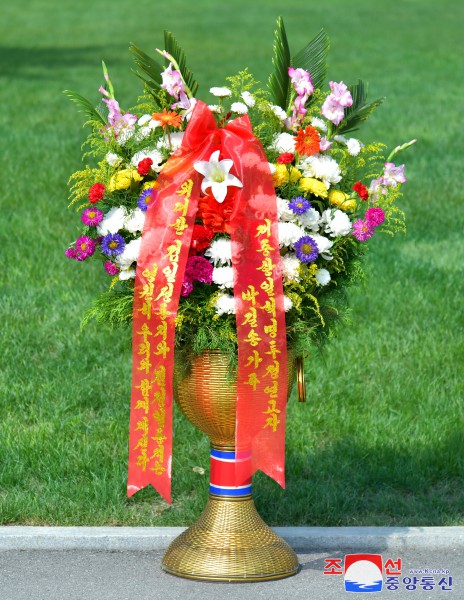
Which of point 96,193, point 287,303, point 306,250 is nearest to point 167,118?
point 96,193

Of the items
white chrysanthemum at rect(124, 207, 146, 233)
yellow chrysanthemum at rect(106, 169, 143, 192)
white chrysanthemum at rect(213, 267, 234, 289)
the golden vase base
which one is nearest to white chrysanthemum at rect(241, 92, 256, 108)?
yellow chrysanthemum at rect(106, 169, 143, 192)

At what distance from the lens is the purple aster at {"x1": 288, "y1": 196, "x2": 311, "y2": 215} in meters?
4.41

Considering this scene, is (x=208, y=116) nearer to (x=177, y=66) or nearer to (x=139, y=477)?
(x=177, y=66)

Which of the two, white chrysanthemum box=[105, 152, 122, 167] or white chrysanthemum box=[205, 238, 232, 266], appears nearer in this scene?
white chrysanthemum box=[205, 238, 232, 266]

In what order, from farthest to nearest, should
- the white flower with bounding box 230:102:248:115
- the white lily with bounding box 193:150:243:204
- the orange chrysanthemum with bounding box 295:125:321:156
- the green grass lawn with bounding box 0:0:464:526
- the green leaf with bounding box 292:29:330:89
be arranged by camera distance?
the green grass lawn with bounding box 0:0:464:526
the green leaf with bounding box 292:29:330:89
the white flower with bounding box 230:102:248:115
the orange chrysanthemum with bounding box 295:125:321:156
the white lily with bounding box 193:150:243:204

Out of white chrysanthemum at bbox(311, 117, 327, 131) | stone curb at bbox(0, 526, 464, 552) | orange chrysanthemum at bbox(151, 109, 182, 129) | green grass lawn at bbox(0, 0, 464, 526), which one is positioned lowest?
stone curb at bbox(0, 526, 464, 552)

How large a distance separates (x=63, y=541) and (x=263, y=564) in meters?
0.96

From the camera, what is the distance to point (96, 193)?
4.52 metres

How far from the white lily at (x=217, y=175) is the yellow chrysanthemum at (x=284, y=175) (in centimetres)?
21

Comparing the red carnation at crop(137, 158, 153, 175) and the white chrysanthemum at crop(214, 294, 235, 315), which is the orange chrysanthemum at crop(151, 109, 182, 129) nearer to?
the red carnation at crop(137, 158, 153, 175)

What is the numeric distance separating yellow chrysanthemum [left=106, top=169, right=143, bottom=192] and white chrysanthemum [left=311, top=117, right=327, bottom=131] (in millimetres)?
776

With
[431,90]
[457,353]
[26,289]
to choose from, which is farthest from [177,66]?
[431,90]

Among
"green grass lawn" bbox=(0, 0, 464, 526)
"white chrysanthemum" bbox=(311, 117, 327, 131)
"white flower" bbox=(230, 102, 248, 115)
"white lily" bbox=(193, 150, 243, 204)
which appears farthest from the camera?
"green grass lawn" bbox=(0, 0, 464, 526)

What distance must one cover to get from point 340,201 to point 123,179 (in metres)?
0.87
